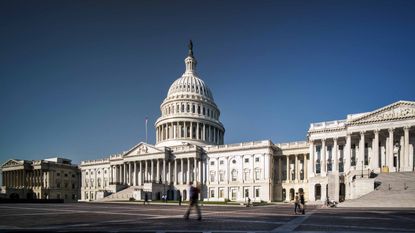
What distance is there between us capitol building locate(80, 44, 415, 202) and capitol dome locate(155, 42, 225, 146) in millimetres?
403

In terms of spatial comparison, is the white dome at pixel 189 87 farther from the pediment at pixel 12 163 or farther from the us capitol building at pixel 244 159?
the pediment at pixel 12 163

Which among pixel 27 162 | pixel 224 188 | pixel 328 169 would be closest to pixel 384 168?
pixel 328 169

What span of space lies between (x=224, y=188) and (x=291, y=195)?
2073 centimetres

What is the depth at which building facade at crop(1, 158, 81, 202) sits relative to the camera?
149 metres

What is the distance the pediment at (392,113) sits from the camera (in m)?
73.5

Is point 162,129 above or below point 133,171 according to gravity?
above

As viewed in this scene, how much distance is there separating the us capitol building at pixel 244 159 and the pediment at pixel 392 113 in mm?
186

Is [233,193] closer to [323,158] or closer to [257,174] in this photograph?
[257,174]

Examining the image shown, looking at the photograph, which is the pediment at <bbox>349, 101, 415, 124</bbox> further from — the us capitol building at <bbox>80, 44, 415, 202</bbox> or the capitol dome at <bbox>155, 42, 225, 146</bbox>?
the capitol dome at <bbox>155, 42, 225, 146</bbox>

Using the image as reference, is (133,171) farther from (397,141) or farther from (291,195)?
(397,141)

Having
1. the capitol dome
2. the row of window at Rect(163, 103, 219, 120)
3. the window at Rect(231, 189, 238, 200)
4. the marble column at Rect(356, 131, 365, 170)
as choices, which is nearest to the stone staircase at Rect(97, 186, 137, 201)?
the capitol dome

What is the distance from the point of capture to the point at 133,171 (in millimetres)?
126938

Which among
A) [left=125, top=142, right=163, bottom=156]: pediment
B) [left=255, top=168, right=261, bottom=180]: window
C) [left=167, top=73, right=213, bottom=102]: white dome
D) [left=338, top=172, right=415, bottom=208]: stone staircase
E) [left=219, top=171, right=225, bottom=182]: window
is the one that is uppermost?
[left=167, top=73, right=213, bottom=102]: white dome

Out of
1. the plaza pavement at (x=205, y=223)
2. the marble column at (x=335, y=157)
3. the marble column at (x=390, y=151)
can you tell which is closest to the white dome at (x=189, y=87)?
the marble column at (x=335, y=157)
